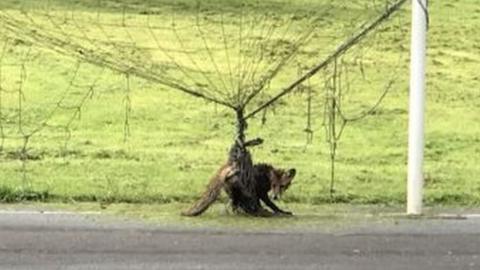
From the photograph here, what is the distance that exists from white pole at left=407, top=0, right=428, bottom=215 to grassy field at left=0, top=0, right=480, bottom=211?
96cm

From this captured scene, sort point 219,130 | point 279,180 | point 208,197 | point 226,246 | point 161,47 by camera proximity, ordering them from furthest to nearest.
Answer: point 161,47
point 219,130
point 279,180
point 208,197
point 226,246

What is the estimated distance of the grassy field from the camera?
11094mm

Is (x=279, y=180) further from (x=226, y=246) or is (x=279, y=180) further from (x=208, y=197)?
(x=226, y=246)

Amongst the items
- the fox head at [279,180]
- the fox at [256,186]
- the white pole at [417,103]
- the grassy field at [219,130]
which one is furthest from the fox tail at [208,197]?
the white pole at [417,103]

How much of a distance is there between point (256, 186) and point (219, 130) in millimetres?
6762

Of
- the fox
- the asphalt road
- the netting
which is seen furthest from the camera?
the netting

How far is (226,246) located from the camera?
834 cm

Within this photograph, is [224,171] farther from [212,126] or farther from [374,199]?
[212,126]

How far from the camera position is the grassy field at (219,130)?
11.1 meters

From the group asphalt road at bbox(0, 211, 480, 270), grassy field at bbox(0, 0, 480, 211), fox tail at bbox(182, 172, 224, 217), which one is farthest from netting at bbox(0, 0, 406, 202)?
asphalt road at bbox(0, 211, 480, 270)

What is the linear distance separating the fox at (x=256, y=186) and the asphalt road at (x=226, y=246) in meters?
0.57

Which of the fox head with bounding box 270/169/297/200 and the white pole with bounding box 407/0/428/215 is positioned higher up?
the white pole with bounding box 407/0/428/215

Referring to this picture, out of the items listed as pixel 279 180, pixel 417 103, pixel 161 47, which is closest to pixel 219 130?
pixel 161 47

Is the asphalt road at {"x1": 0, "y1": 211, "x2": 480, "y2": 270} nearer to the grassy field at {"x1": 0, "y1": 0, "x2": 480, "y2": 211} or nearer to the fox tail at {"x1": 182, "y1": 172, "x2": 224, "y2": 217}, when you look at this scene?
the fox tail at {"x1": 182, "y1": 172, "x2": 224, "y2": 217}
